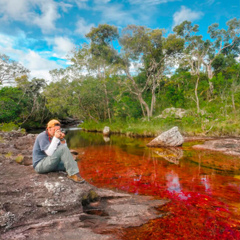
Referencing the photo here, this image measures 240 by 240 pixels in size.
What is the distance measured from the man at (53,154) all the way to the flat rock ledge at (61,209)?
0.57ft

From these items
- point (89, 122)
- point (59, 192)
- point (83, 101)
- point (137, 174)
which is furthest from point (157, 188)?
point (89, 122)

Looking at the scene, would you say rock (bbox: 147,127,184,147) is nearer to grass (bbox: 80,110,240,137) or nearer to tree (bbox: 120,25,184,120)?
grass (bbox: 80,110,240,137)

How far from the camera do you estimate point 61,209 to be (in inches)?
128

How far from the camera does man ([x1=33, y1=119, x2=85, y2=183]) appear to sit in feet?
12.9

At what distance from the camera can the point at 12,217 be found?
2885 millimetres

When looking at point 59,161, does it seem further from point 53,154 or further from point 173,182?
point 173,182

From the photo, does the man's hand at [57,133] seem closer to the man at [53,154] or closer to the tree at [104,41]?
the man at [53,154]

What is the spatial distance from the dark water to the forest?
27.8ft

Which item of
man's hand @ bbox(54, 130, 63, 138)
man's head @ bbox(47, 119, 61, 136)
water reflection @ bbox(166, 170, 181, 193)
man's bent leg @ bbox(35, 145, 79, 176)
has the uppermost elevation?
man's head @ bbox(47, 119, 61, 136)

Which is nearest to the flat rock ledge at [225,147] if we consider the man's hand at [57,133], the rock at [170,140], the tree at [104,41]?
the rock at [170,140]

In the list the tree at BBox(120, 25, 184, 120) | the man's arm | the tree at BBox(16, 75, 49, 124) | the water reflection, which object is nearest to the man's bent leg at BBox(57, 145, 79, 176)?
the man's arm

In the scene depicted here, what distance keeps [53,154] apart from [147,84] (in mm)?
23852

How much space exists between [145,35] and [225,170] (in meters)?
A: 18.6

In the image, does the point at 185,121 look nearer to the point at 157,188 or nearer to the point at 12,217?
the point at 157,188
